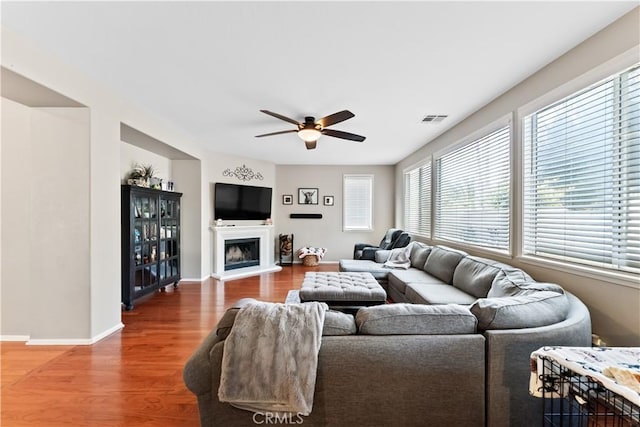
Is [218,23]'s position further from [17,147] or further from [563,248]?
[563,248]

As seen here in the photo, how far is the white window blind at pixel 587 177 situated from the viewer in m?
1.80

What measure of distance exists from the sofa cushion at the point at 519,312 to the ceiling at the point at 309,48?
1.77 m

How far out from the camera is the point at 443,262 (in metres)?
3.59

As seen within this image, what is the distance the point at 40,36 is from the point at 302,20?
77.2 inches

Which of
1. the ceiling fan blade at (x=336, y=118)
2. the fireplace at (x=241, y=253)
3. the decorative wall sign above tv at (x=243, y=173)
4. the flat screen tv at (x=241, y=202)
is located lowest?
the fireplace at (x=241, y=253)

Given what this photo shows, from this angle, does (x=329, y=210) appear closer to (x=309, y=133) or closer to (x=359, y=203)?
(x=359, y=203)

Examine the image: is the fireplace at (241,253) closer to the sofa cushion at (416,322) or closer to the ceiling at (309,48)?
the ceiling at (309,48)

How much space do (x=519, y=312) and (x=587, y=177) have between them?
1.31 metres

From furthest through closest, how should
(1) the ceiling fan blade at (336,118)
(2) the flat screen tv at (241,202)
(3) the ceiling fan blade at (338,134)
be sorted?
(2) the flat screen tv at (241,202), (3) the ceiling fan blade at (338,134), (1) the ceiling fan blade at (336,118)

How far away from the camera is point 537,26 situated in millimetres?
1901

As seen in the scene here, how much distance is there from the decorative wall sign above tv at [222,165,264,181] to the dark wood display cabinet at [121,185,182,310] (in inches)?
53.2

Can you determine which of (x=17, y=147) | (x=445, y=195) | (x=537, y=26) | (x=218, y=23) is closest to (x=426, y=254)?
(x=445, y=195)

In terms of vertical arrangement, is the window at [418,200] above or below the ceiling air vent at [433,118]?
below

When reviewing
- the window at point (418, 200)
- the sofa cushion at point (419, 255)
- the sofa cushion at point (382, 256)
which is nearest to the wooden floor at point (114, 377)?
the sofa cushion at point (382, 256)
